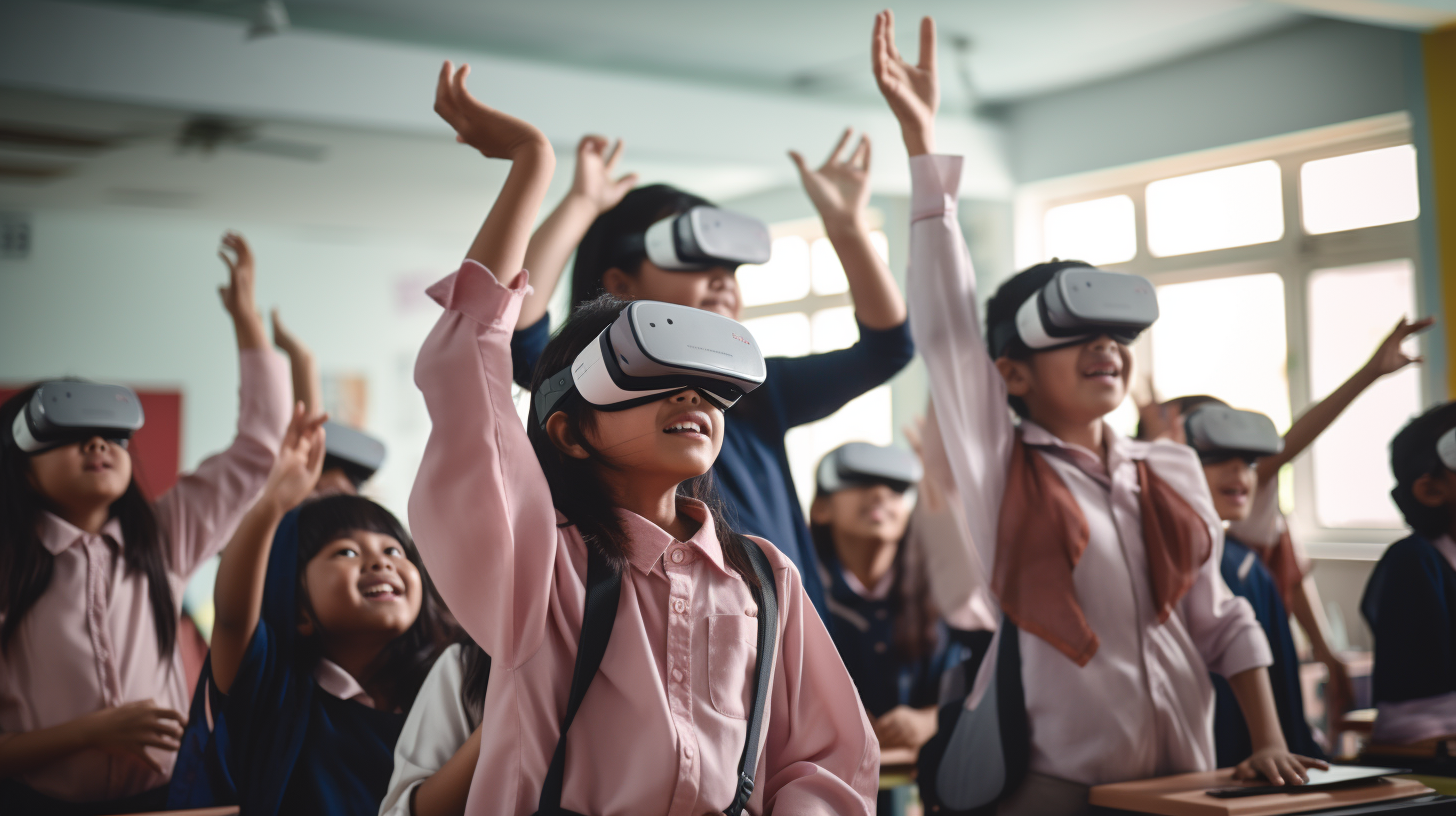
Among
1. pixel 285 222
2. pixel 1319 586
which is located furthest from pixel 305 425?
pixel 285 222

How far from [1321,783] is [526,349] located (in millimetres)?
1401

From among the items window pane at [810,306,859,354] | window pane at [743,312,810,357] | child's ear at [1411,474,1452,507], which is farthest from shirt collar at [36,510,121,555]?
window pane at [743,312,810,357]

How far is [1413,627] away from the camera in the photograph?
2.61 m

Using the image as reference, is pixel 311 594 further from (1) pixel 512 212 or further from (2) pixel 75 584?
(1) pixel 512 212

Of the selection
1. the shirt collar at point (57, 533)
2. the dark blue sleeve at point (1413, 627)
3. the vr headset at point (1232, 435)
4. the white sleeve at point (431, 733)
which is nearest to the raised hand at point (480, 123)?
the white sleeve at point (431, 733)

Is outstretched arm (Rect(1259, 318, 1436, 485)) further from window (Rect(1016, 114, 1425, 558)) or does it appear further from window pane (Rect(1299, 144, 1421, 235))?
window pane (Rect(1299, 144, 1421, 235))

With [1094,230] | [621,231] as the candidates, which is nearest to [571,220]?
[621,231]

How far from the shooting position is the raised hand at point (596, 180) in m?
2.04

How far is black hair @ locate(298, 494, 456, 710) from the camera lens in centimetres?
210

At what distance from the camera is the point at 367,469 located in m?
2.87

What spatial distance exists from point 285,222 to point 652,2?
4253 millimetres

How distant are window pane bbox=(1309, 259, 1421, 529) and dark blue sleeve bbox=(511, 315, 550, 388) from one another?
5.36 meters

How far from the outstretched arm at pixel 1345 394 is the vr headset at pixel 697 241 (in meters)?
1.58

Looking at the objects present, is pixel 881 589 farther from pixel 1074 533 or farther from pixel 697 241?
pixel 697 241
